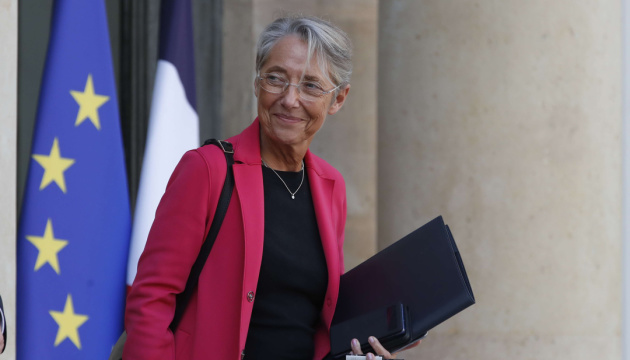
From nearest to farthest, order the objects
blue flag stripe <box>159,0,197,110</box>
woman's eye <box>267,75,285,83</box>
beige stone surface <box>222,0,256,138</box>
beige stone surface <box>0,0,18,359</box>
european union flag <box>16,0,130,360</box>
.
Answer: woman's eye <box>267,75,285,83</box>
beige stone surface <box>0,0,18,359</box>
european union flag <box>16,0,130,360</box>
blue flag stripe <box>159,0,197,110</box>
beige stone surface <box>222,0,256,138</box>

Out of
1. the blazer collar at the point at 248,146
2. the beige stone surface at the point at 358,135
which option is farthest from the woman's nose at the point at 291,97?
the beige stone surface at the point at 358,135

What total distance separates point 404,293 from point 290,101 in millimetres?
648

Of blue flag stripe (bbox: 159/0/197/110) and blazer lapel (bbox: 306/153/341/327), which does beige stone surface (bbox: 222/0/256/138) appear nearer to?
blue flag stripe (bbox: 159/0/197/110)

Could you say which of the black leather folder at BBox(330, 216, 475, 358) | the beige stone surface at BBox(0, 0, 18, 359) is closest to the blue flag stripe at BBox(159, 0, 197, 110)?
the beige stone surface at BBox(0, 0, 18, 359)

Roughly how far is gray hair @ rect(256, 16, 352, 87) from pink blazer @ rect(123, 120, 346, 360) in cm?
36

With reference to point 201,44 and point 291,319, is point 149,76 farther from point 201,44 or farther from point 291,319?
point 291,319

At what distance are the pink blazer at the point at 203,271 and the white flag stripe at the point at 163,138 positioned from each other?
74.9 inches

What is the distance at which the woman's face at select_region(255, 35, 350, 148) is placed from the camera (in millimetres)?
2396

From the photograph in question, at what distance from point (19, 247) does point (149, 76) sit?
1.98 m

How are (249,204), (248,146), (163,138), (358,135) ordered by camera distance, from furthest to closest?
(358,135) → (163,138) → (248,146) → (249,204)

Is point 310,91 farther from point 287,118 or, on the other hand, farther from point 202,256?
point 202,256

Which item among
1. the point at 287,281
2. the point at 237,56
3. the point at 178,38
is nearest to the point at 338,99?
the point at 287,281

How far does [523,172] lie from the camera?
392cm

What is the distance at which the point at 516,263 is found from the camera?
153 inches
